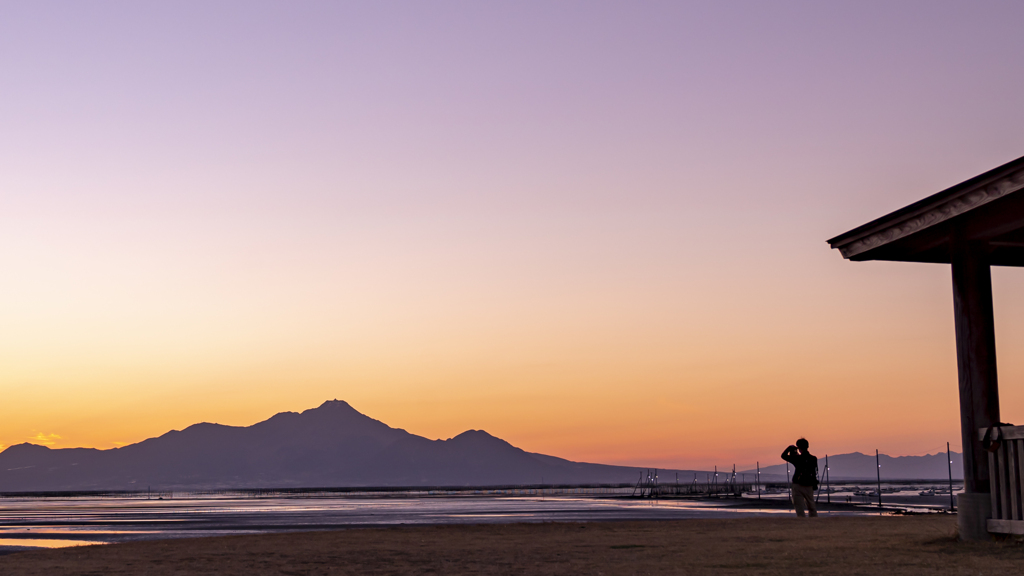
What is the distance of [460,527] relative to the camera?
18.6m

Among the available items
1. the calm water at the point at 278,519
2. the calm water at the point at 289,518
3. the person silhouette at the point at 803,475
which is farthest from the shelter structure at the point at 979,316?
the calm water at the point at 289,518

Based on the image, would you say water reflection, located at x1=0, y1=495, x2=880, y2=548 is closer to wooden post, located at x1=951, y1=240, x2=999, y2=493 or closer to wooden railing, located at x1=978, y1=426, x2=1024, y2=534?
wooden post, located at x1=951, y1=240, x2=999, y2=493

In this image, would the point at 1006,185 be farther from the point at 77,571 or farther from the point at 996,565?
the point at 77,571

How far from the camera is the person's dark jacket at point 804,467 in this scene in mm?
21672

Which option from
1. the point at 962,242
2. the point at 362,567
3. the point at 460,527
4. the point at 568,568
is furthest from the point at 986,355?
the point at 460,527

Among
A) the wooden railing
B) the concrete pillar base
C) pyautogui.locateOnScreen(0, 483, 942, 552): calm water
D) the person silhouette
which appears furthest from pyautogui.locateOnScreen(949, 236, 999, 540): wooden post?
pyautogui.locateOnScreen(0, 483, 942, 552): calm water

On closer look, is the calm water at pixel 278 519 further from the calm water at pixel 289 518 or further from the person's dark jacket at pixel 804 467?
the person's dark jacket at pixel 804 467

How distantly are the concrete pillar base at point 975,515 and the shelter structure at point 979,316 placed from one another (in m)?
0.01

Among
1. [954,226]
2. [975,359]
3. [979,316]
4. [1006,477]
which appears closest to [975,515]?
[1006,477]

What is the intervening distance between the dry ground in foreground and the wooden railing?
0.27 meters

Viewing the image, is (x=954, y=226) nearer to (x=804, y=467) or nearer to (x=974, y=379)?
(x=974, y=379)

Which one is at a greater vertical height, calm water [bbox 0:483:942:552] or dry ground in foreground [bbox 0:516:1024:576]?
dry ground in foreground [bbox 0:516:1024:576]

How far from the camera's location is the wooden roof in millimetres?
11688

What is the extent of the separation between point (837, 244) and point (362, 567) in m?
8.53
